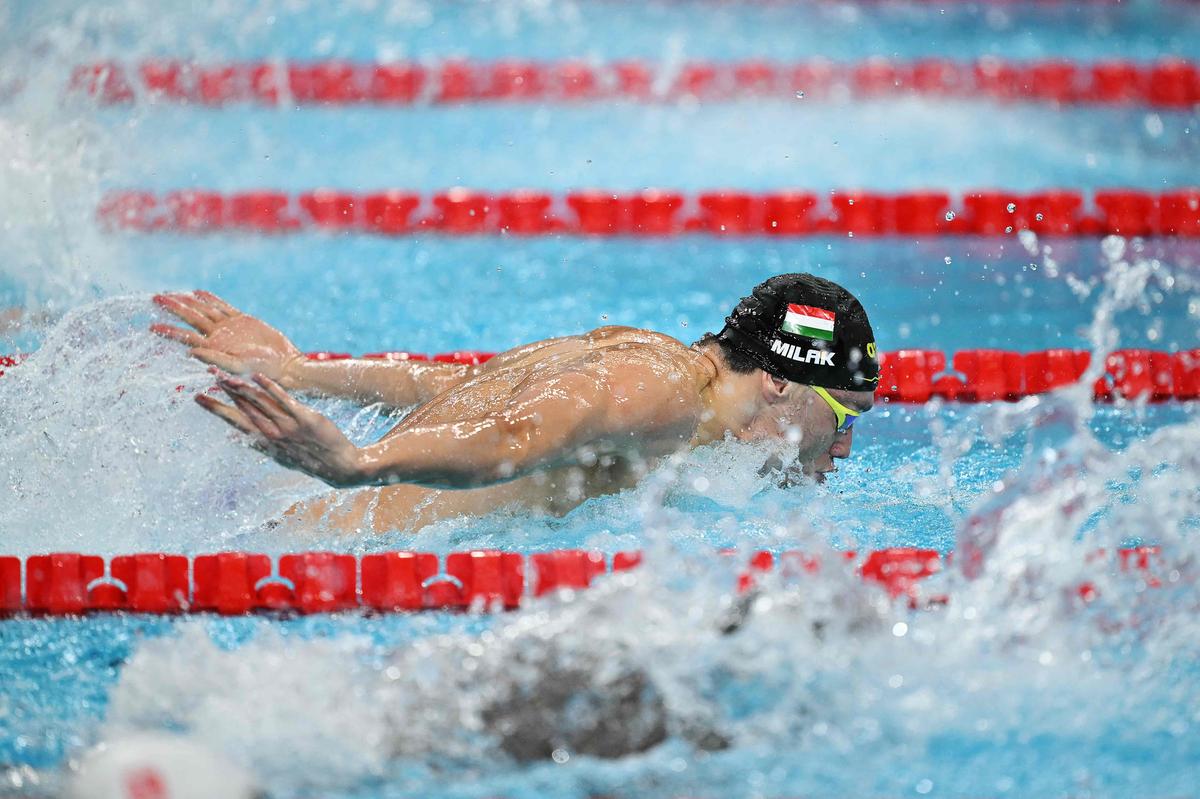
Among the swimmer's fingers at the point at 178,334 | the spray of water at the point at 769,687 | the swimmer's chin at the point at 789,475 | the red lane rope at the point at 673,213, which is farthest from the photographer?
the red lane rope at the point at 673,213

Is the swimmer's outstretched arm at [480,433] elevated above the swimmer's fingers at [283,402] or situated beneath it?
situated beneath

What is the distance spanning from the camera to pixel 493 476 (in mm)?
2266

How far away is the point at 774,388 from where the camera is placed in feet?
8.75

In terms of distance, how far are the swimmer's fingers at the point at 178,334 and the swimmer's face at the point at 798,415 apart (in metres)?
1.24

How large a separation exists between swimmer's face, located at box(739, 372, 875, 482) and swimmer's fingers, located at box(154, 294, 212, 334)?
4.17 ft

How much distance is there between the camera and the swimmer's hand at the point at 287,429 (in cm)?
209

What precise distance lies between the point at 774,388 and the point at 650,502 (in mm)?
345

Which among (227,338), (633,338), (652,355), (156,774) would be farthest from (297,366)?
(156,774)

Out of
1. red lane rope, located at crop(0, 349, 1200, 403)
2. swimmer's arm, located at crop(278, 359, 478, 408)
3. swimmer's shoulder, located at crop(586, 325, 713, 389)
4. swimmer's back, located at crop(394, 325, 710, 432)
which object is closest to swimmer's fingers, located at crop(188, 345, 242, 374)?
swimmer's arm, located at crop(278, 359, 478, 408)

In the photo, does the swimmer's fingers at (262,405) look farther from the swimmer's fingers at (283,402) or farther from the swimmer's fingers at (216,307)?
the swimmer's fingers at (216,307)

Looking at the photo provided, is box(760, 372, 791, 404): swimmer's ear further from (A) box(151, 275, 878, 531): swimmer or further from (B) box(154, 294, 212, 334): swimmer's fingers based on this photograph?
(B) box(154, 294, 212, 334): swimmer's fingers

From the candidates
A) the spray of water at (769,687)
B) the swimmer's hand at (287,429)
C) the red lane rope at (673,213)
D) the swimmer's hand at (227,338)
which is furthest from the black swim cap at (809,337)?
the red lane rope at (673,213)

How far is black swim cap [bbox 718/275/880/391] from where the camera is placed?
8.71 ft

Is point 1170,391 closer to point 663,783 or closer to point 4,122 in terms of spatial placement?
point 663,783
